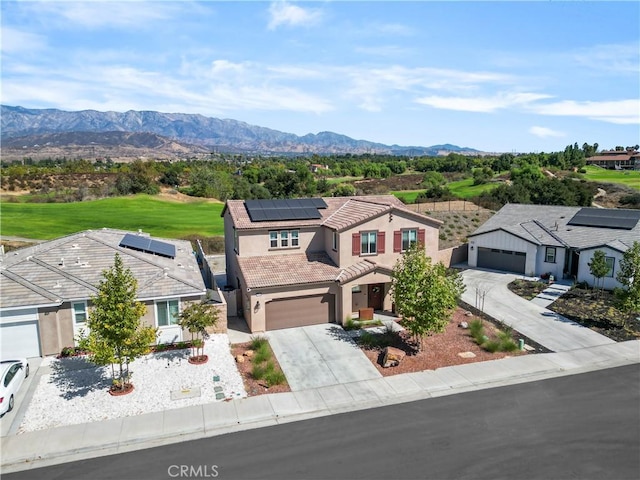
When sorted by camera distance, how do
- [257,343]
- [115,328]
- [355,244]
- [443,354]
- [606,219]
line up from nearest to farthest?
[115,328] → [443,354] → [257,343] → [355,244] → [606,219]

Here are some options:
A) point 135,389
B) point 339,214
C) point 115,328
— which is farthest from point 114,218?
point 115,328

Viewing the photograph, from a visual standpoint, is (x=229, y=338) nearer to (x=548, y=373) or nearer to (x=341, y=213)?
(x=341, y=213)

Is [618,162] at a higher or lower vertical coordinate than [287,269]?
higher

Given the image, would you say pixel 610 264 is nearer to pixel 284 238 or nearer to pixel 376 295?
pixel 376 295

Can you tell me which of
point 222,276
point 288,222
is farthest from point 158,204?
point 288,222

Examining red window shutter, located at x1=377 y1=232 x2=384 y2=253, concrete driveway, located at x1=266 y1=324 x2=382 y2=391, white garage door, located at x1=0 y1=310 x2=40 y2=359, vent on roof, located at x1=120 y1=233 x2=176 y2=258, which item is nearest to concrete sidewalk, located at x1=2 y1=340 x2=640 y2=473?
concrete driveway, located at x1=266 y1=324 x2=382 y2=391


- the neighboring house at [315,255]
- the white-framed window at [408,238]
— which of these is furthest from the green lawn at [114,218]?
the white-framed window at [408,238]

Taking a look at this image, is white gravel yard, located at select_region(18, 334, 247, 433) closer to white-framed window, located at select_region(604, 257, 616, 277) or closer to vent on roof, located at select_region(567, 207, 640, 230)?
white-framed window, located at select_region(604, 257, 616, 277)
